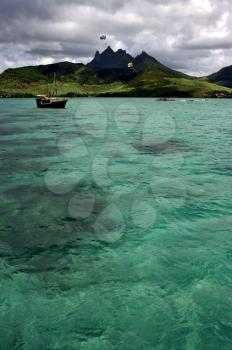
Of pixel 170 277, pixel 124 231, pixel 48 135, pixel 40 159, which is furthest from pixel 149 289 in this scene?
pixel 48 135

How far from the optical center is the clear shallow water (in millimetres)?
9664

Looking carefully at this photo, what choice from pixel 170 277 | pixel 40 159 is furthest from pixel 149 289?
pixel 40 159

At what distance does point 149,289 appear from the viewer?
37.9 feet

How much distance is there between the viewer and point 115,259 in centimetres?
1343

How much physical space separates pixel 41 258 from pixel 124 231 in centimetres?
417

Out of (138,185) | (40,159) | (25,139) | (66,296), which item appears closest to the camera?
(66,296)

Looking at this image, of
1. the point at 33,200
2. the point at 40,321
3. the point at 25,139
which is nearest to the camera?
the point at 40,321

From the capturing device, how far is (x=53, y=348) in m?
8.97

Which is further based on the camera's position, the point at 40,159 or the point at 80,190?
the point at 40,159

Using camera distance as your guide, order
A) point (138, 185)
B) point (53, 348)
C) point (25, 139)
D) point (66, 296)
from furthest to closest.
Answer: point (25, 139), point (138, 185), point (66, 296), point (53, 348)

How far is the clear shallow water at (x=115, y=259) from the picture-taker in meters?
9.66

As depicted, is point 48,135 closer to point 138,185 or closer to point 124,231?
point 138,185

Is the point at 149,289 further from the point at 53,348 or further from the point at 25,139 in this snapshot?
the point at 25,139

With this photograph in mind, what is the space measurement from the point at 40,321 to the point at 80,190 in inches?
486
